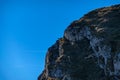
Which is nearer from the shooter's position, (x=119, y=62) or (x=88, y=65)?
(x=119, y=62)

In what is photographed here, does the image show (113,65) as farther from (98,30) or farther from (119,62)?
(98,30)

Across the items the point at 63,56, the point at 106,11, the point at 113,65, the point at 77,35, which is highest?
the point at 106,11

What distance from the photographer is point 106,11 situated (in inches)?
7190

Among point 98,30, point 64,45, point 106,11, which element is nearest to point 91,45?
point 98,30

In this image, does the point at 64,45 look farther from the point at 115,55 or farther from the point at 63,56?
the point at 115,55

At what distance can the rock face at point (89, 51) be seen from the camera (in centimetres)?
13325

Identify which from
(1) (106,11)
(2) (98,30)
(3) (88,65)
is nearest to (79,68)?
(3) (88,65)

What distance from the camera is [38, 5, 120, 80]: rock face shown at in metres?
133

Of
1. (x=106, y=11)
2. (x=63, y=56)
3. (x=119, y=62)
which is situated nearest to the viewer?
(x=119, y=62)

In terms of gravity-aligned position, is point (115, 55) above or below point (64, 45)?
below

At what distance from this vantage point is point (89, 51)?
151 m

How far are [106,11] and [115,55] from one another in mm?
55803

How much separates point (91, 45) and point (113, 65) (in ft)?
74.3

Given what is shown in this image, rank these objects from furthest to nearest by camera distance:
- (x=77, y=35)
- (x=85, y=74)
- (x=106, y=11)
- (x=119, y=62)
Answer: (x=106, y=11), (x=77, y=35), (x=85, y=74), (x=119, y=62)
